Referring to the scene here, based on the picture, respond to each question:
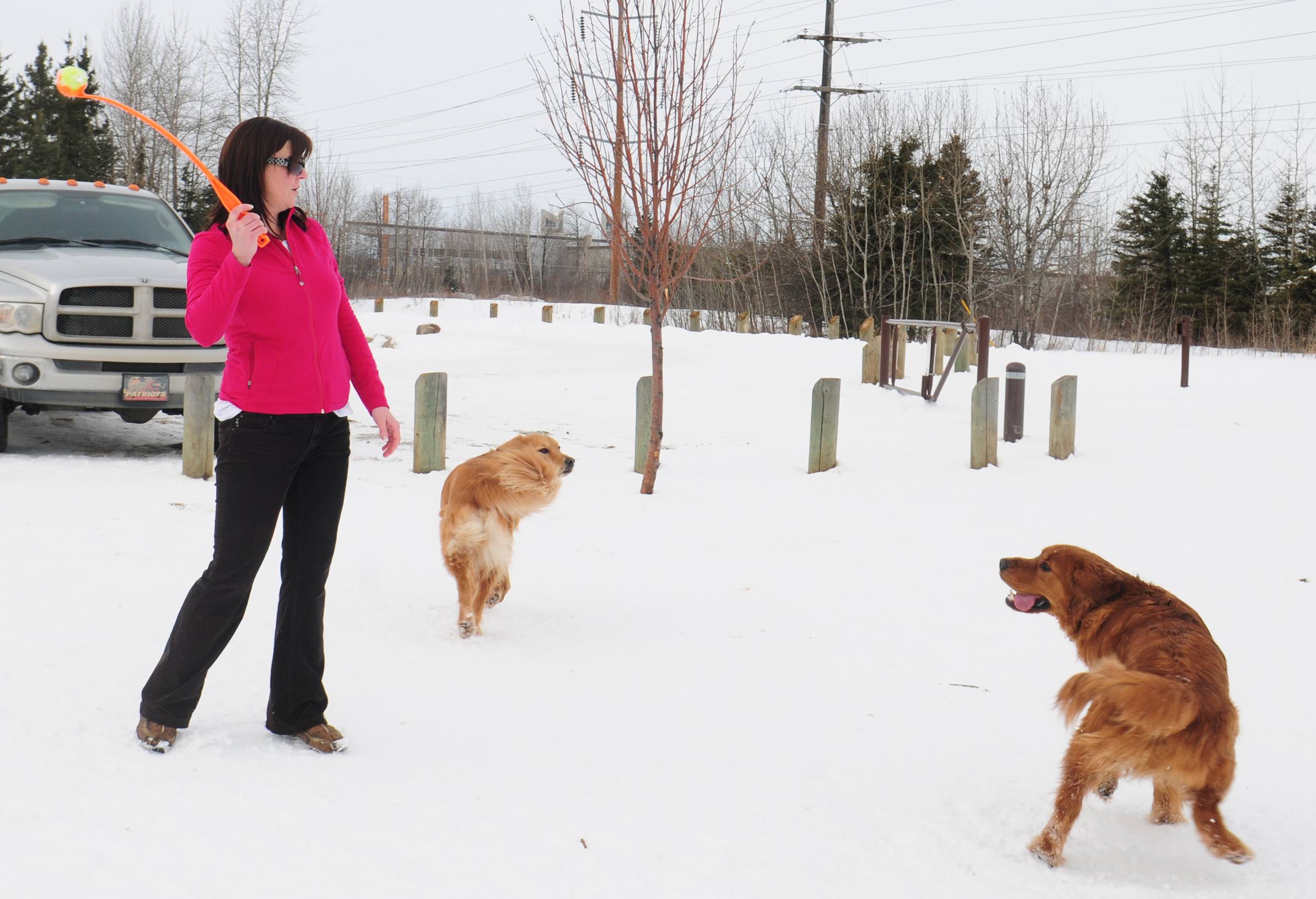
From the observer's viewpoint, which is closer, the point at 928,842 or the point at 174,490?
the point at 928,842

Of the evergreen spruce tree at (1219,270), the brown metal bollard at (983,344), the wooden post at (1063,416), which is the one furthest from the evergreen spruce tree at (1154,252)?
the wooden post at (1063,416)

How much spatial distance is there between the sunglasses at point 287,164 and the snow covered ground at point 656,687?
196 centimetres

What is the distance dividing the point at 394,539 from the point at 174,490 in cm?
201

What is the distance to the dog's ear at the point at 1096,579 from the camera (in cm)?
370

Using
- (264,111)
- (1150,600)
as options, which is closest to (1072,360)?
(1150,600)

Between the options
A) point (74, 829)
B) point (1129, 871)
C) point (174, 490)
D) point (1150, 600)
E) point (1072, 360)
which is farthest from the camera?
point (1072, 360)

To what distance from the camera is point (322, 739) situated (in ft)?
11.9

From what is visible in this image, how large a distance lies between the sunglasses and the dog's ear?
9.91 feet

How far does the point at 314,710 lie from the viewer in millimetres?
3641

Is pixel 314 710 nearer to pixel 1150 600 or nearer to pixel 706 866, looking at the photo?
pixel 706 866

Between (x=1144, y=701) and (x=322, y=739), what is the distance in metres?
2.64

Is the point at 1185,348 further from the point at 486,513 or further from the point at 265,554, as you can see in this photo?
the point at 265,554

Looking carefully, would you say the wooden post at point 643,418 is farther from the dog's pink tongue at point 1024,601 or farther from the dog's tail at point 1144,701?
the dog's tail at point 1144,701

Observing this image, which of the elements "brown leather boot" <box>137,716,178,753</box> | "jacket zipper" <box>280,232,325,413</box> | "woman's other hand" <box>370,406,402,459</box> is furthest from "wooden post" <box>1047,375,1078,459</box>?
"brown leather boot" <box>137,716,178,753</box>
